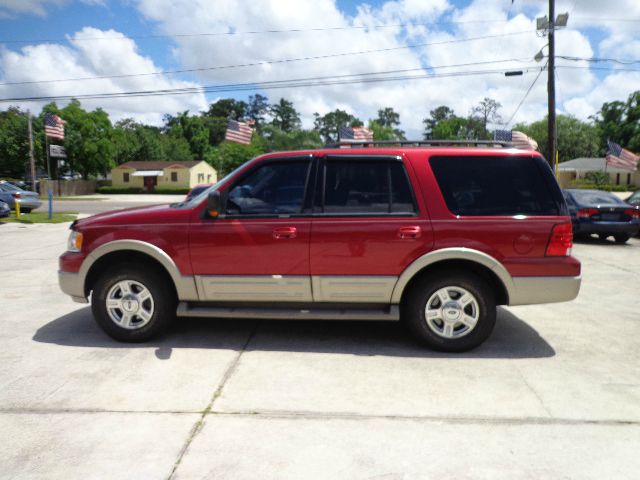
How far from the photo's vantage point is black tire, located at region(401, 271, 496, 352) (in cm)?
478

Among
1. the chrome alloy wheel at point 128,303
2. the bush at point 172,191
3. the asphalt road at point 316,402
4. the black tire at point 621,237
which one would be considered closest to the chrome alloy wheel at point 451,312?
the asphalt road at point 316,402

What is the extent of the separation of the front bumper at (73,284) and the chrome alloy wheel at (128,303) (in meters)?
0.30

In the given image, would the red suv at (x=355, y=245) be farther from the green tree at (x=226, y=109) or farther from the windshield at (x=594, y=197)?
the green tree at (x=226, y=109)

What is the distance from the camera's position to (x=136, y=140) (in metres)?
72.1

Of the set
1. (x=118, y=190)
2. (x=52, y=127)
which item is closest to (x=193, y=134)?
(x=118, y=190)

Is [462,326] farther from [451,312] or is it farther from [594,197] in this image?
[594,197]

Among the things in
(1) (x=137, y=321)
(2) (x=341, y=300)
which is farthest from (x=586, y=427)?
(1) (x=137, y=321)

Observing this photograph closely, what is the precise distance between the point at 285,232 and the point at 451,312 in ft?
5.54

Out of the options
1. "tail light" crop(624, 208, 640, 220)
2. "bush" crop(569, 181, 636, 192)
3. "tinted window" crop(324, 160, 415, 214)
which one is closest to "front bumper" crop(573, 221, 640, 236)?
"tail light" crop(624, 208, 640, 220)

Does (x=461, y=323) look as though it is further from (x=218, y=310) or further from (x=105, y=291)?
(x=105, y=291)

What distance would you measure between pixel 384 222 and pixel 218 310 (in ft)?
5.76

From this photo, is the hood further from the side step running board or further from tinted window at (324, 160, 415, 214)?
tinted window at (324, 160, 415, 214)

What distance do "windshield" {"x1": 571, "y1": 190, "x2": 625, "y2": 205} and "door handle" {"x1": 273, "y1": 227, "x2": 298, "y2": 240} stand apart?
415 inches

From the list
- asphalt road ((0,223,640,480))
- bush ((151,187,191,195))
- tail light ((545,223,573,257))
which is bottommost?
asphalt road ((0,223,640,480))
